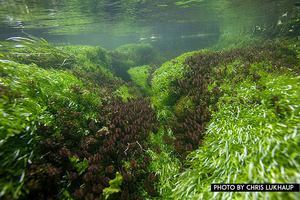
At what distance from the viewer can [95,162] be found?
493 centimetres

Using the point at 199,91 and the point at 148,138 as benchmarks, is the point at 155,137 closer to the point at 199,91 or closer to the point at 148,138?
the point at 148,138

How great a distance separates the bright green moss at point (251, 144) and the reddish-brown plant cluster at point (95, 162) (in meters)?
1.22

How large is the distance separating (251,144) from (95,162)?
3887 mm

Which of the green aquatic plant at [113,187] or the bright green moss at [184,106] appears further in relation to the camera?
the bright green moss at [184,106]

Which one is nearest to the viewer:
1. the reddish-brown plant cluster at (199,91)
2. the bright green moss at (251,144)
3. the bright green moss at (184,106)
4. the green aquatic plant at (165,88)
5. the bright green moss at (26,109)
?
the bright green moss at (251,144)

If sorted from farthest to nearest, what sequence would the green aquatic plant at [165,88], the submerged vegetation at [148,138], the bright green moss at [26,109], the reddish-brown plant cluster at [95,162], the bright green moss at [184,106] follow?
the green aquatic plant at [165,88] → the bright green moss at [184,106] → the reddish-brown plant cluster at [95,162] → the submerged vegetation at [148,138] → the bright green moss at [26,109]

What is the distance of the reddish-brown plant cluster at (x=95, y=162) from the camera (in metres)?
4.05

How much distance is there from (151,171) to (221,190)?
208cm

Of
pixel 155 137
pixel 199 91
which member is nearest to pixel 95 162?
pixel 155 137

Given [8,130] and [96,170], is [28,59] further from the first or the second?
[96,170]

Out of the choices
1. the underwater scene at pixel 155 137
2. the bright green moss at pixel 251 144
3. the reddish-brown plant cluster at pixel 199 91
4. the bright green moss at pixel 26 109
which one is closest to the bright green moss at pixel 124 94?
the underwater scene at pixel 155 137

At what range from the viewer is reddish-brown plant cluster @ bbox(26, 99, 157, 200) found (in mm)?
4051

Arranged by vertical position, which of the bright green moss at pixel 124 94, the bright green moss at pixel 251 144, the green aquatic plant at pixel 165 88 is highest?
the bright green moss at pixel 251 144

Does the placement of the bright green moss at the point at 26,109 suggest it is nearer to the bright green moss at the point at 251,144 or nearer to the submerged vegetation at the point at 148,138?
the submerged vegetation at the point at 148,138
